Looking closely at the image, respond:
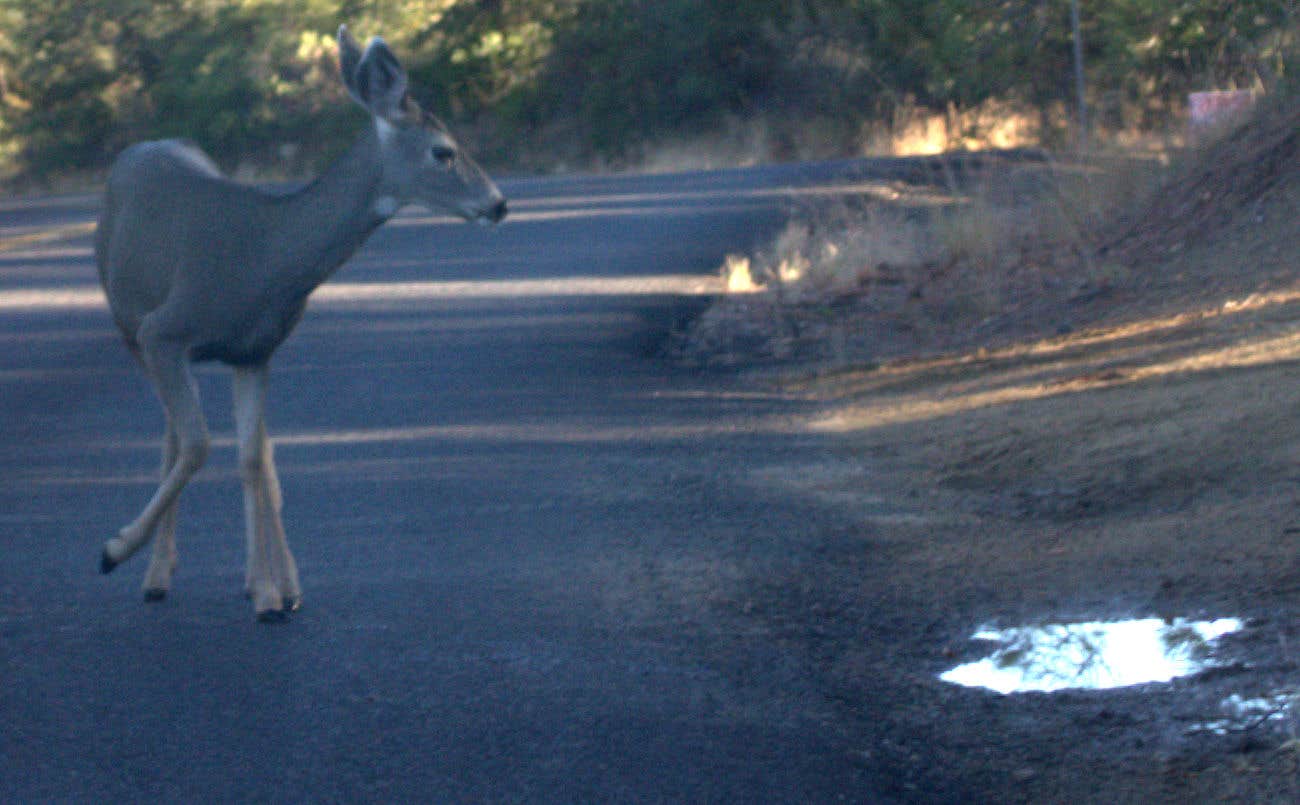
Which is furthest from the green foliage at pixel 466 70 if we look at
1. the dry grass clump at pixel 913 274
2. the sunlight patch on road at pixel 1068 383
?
the sunlight patch on road at pixel 1068 383

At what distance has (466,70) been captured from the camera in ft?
178

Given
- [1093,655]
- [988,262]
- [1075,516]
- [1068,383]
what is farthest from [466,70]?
[1093,655]

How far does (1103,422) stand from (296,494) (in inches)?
166

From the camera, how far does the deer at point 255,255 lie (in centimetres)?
644

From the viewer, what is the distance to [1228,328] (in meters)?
11.2

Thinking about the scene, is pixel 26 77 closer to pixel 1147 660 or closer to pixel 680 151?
pixel 680 151

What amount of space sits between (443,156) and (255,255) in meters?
0.79

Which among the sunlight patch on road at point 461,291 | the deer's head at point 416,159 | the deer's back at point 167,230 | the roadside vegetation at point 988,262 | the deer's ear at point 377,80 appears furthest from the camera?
the sunlight patch on road at point 461,291

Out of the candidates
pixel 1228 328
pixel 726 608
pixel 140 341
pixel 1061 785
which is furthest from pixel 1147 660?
pixel 1228 328

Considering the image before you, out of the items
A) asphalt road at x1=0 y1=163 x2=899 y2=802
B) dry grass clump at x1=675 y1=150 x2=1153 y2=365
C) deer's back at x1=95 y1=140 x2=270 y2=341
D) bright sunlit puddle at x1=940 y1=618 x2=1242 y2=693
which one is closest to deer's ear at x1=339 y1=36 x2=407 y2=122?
deer's back at x1=95 y1=140 x2=270 y2=341

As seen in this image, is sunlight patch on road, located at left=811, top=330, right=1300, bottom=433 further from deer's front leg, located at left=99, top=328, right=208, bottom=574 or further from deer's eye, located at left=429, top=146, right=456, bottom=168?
deer's front leg, located at left=99, top=328, right=208, bottom=574

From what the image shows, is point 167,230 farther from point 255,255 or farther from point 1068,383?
point 1068,383

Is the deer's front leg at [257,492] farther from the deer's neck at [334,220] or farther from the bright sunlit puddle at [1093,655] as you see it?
the bright sunlit puddle at [1093,655]

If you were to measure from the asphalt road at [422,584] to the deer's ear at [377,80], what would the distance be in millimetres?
1875
